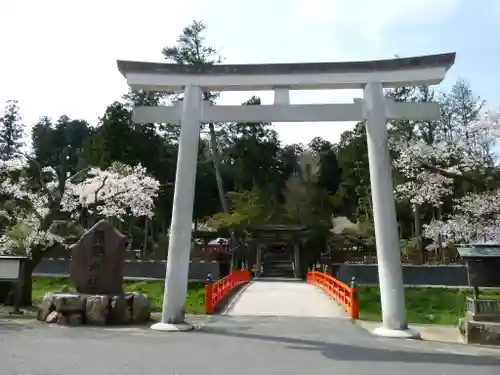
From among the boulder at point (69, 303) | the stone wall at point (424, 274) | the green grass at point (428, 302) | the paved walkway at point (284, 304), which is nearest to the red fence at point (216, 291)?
the paved walkway at point (284, 304)

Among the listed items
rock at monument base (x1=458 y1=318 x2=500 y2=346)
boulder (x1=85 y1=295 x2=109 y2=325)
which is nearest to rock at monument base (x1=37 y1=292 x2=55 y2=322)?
boulder (x1=85 y1=295 x2=109 y2=325)

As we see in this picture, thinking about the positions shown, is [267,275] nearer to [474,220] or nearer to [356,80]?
[474,220]

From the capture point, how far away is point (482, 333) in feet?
30.7

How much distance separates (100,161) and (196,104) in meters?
24.3

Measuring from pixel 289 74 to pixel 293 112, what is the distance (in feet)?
2.86

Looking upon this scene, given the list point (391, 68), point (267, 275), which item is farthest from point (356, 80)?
point (267, 275)

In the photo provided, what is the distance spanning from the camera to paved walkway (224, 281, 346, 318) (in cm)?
1503

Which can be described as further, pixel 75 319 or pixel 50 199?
pixel 50 199

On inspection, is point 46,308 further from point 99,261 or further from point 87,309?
point 99,261

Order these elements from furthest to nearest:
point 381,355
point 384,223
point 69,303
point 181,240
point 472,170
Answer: point 472,170 → point 69,303 → point 181,240 → point 384,223 → point 381,355

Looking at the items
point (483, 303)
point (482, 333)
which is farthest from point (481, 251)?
point (482, 333)

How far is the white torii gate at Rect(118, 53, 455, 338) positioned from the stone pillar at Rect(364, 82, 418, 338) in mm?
20

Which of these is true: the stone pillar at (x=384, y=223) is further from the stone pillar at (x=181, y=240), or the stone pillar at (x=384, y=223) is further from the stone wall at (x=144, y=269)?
the stone wall at (x=144, y=269)

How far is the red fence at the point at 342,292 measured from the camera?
14016 millimetres
